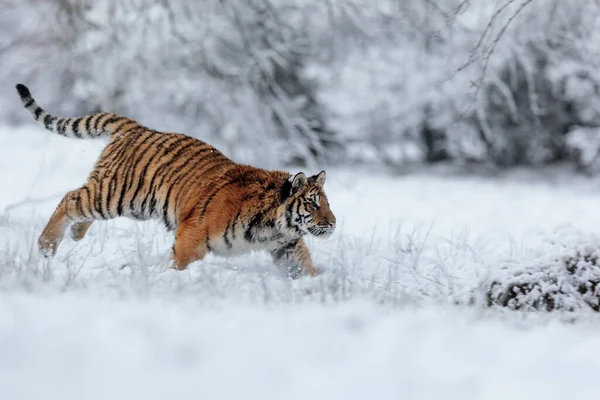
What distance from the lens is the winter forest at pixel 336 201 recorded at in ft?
11.9

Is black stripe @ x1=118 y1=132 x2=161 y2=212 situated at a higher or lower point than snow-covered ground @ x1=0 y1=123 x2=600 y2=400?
higher

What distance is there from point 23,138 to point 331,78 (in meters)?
6.22

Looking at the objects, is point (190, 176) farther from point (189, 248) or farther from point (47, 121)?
point (47, 121)

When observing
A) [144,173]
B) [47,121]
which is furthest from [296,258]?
[47,121]

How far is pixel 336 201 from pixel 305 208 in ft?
24.5

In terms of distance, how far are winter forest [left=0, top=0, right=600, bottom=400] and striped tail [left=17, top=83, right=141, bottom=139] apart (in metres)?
0.93

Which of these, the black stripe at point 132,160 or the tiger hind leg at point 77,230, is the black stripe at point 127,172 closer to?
the black stripe at point 132,160

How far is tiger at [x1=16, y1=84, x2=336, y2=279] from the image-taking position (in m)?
5.75

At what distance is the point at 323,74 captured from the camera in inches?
597

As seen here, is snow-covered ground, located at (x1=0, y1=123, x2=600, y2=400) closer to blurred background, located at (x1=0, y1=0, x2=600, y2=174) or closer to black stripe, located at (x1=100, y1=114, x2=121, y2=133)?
black stripe, located at (x1=100, y1=114, x2=121, y2=133)

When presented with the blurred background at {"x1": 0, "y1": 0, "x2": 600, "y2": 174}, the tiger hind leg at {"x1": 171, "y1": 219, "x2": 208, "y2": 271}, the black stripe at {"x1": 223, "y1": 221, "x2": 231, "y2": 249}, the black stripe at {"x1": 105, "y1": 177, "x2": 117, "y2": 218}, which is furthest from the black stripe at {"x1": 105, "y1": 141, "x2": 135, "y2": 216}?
the blurred background at {"x1": 0, "y1": 0, "x2": 600, "y2": 174}

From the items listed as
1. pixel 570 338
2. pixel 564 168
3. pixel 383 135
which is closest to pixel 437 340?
pixel 570 338

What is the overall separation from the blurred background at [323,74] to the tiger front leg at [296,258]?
597 cm

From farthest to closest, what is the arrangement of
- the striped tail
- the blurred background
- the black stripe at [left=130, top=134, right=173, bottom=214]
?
the blurred background → the striped tail → the black stripe at [left=130, top=134, right=173, bottom=214]
